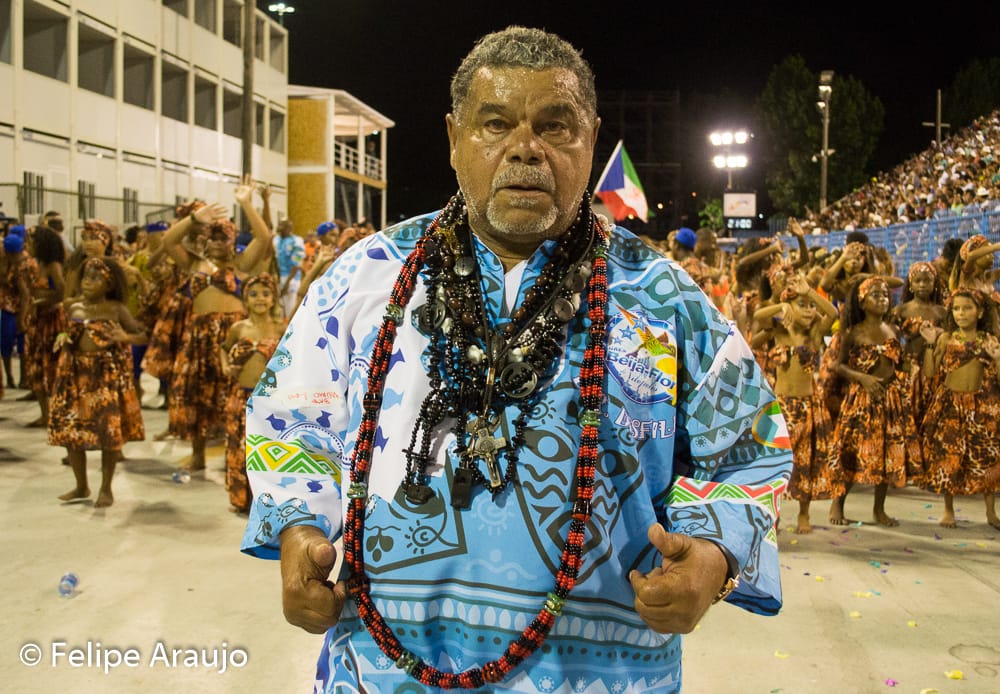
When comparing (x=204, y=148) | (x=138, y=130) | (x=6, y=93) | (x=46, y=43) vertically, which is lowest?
(x=6, y=93)

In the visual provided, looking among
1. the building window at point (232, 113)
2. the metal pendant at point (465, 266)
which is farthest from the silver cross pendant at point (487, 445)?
the building window at point (232, 113)

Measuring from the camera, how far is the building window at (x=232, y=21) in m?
30.6

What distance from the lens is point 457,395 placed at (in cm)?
189

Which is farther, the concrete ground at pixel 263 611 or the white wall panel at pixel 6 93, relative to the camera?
the white wall panel at pixel 6 93

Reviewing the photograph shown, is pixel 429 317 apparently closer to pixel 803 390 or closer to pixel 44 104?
pixel 803 390

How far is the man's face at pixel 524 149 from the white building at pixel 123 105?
16227 millimetres

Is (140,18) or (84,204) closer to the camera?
(84,204)

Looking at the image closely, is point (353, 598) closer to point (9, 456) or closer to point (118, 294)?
point (118, 294)

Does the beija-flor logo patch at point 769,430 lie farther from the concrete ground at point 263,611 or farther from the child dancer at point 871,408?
the child dancer at point 871,408

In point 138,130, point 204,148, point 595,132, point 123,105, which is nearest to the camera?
point 595,132

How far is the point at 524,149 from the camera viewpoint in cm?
192

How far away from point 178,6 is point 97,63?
14.2ft

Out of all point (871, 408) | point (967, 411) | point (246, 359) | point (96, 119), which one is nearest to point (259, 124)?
point (96, 119)

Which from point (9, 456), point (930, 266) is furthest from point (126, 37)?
point (930, 266)
